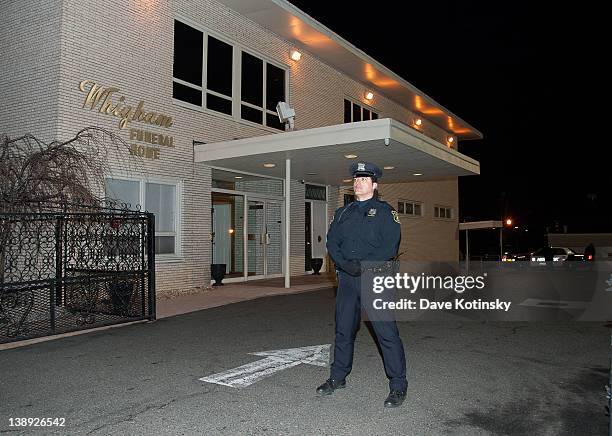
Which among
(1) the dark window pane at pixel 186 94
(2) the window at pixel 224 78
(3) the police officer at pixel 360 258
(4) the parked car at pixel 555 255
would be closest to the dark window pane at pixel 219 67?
(2) the window at pixel 224 78

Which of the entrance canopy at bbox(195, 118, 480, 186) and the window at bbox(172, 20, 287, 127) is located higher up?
the window at bbox(172, 20, 287, 127)

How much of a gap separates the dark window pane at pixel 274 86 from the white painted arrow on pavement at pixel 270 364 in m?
11.1

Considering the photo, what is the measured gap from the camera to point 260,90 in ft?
53.6

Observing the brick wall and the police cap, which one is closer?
the police cap

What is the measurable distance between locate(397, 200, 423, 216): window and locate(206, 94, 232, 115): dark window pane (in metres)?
11.0

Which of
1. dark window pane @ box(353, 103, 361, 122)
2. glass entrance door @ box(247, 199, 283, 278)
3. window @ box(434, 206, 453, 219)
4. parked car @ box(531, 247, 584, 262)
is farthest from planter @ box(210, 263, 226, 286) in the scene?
window @ box(434, 206, 453, 219)

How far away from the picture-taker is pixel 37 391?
5.04 meters

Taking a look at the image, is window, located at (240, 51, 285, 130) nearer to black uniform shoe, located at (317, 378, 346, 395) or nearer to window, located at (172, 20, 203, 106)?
window, located at (172, 20, 203, 106)

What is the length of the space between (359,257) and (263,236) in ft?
40.0

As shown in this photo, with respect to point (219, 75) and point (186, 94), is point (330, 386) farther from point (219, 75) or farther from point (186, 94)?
point (219, 75)

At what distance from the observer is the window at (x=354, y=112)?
21250mm

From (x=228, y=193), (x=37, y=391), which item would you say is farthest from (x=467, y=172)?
(x=37, y=391)

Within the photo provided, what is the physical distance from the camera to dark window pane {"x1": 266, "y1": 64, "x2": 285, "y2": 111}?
16672 millimetres

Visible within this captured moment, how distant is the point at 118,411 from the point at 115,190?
27.3ft
